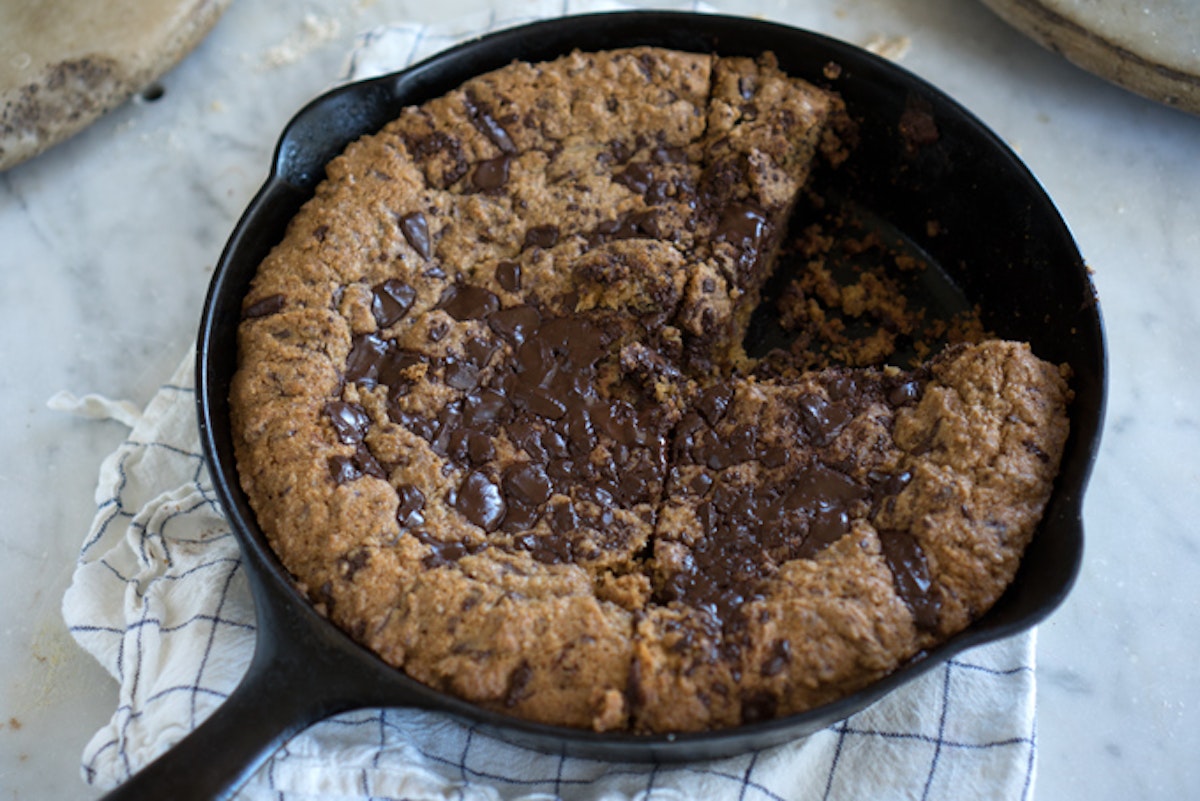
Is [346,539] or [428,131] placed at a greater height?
[428,131]

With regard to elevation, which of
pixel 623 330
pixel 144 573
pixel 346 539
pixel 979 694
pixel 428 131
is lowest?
pixel 144 573

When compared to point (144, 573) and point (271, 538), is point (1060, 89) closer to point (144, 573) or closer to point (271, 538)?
point (271, 538)

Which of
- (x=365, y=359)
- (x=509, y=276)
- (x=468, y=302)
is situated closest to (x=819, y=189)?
(x=509, y=276)

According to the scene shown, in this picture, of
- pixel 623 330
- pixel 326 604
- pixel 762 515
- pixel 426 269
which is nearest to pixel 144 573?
pixel 326 604

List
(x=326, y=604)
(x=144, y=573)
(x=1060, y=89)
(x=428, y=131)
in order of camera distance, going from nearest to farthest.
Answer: (x=326, y=604)
(x=144, y=573)
(x=428, y=131)
(x=1060, y=89)

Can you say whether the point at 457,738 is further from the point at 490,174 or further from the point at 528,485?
the point at 490,174

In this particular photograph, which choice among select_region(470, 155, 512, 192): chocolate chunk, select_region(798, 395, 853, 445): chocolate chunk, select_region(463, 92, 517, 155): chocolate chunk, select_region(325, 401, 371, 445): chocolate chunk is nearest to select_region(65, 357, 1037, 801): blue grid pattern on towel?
select_region(325, 401, 371, 445): chocolate chunk
